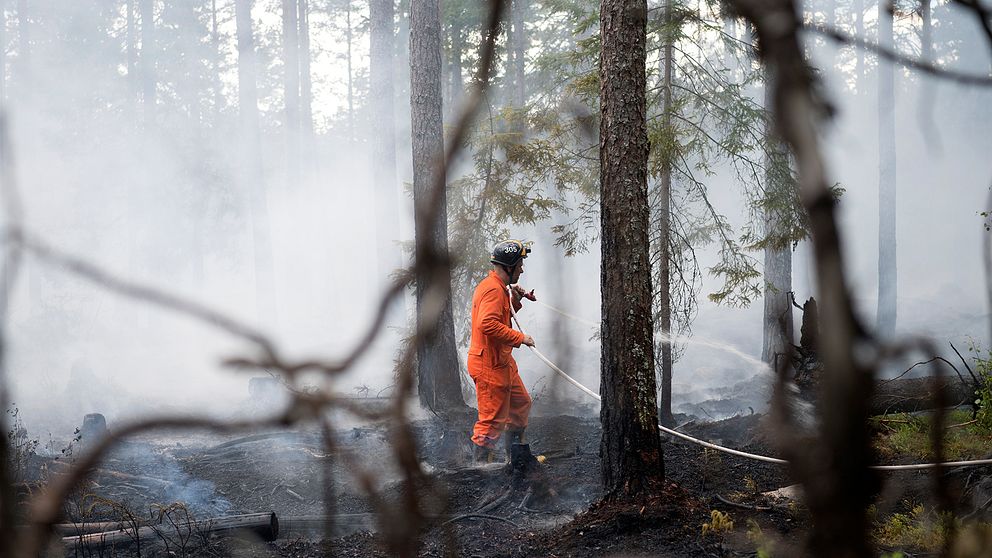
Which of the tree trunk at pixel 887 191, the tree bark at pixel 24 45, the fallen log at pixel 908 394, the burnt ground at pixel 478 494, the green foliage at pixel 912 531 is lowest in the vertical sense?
the burnt ground at pixel 478 494

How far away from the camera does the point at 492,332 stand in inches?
328

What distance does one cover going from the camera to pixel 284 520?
7.22 metres

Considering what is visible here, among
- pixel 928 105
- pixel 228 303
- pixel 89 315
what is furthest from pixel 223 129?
pixel 928 105

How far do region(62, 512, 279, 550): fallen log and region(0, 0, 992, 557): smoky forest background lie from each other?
3cm

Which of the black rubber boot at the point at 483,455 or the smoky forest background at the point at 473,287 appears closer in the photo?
the smoky forest background at the point at 473,287

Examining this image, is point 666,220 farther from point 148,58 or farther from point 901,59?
point 148,58

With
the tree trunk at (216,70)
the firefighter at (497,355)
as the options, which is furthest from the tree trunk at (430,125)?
the tree trunk at (216,70)

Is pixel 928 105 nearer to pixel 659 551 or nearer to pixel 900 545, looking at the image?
pixel 659 551

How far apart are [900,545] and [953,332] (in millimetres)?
25040

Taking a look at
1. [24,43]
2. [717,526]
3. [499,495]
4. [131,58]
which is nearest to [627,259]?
[717,526]

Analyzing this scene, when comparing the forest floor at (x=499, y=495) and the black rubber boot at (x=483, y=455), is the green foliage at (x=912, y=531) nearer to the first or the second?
the forest floor at (x=499, y=495)

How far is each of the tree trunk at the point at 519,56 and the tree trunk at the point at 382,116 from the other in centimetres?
547

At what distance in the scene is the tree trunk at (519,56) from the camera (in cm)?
2396

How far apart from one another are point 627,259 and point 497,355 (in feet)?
9.74
